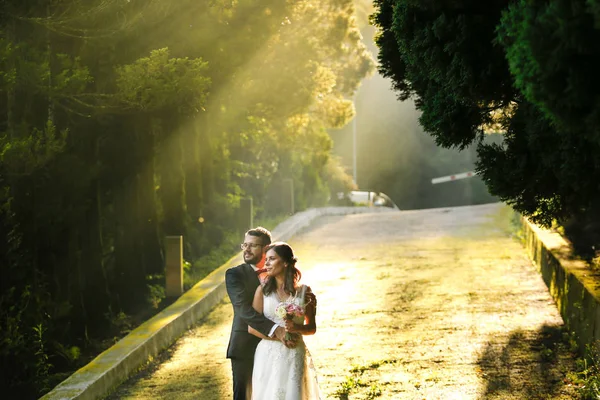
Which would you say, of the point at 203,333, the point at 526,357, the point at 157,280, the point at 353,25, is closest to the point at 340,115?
the point at 353,25

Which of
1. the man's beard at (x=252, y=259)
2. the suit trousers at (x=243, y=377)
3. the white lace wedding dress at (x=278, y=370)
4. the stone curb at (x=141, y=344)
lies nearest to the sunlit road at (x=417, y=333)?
the stone curb at (x=141, y=344)

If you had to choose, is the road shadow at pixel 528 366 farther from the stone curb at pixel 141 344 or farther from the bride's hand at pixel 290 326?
the stone curb at pixel 141 344

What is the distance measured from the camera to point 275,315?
7242 millimetres

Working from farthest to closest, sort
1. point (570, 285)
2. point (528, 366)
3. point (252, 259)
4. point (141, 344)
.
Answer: point (570, 285)
point (141, 344)
point (528, 366)
point (252, 259)

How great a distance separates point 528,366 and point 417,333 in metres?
2.11

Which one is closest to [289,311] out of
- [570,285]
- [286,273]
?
[286,273]

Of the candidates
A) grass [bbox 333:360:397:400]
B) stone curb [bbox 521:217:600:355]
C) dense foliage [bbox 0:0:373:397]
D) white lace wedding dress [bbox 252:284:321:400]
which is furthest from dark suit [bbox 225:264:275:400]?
stone curb [bbox 521:217:600:355]

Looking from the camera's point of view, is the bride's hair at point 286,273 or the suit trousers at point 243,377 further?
the suit trousers at point 243,377

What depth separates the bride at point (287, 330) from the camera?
7164 mm

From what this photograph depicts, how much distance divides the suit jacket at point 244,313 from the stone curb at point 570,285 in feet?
12.5

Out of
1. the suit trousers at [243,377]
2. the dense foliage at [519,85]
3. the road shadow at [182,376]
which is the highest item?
the dense foliage at [519,85]

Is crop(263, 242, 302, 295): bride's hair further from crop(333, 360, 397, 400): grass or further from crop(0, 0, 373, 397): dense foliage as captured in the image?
crop(0, 0, 373, 397): dense foliage

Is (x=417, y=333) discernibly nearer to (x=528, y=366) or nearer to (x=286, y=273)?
(x=528, y=366)

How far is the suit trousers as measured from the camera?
774cm
